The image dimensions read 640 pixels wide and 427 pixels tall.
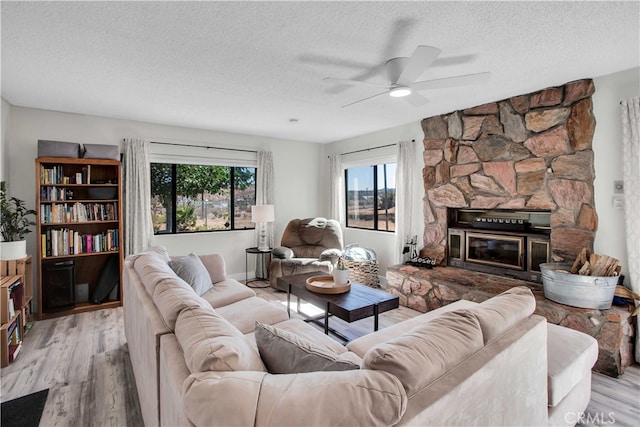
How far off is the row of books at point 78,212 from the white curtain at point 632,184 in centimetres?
534

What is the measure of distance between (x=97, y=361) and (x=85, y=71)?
7.96ft

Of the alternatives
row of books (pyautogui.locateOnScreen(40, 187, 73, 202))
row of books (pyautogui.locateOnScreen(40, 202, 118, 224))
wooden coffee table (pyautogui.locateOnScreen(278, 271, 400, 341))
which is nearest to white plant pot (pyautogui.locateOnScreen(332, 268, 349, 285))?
wooden coffee table (pyautogui.locateOnScreen(278, 271, 400, 341))

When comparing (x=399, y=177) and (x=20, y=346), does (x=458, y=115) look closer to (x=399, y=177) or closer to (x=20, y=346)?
(x=399, y=177)

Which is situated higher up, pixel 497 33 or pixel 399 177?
pixel 497 33

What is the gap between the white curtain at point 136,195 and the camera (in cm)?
418

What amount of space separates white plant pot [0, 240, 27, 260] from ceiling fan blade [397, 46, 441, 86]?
385cm

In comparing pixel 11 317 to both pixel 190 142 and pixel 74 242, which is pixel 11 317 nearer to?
pixel 74 242

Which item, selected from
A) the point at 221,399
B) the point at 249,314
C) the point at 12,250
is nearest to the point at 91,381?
the point at 249,314

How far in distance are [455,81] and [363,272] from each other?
307cm

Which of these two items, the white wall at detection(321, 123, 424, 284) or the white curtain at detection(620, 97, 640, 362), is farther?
the white wall at detection(321, 123, 424, 284)

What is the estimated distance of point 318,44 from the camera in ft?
7.22

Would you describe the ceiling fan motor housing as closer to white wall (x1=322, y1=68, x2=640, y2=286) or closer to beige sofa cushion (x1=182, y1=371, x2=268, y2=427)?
white wall (x1=322, y1=68, x2=640, y2=286)

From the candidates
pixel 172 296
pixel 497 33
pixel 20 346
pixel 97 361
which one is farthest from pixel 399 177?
pixel 20 346

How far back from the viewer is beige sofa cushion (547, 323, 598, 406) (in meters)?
1.67
